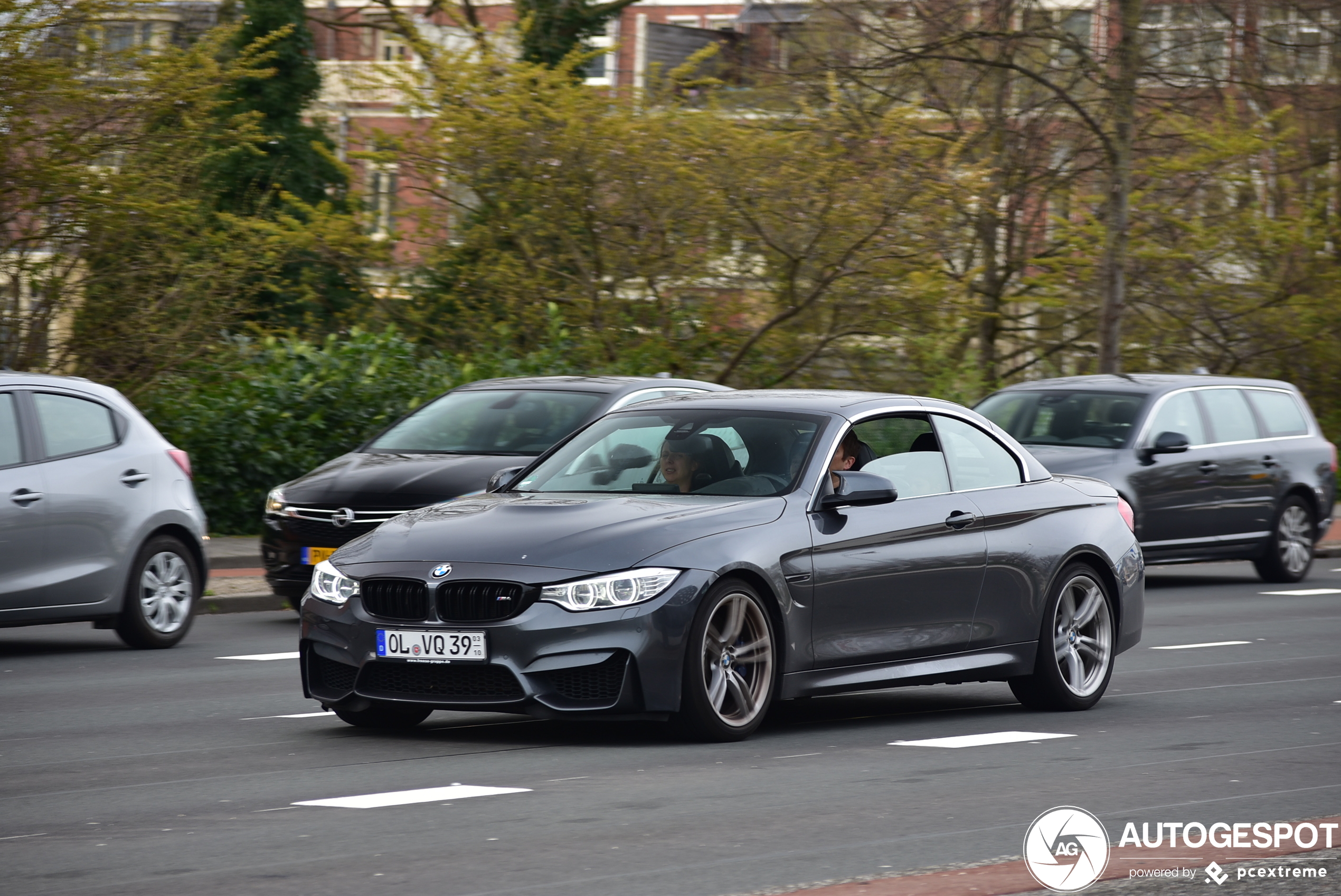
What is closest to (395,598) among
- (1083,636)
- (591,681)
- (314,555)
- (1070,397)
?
(591,681)

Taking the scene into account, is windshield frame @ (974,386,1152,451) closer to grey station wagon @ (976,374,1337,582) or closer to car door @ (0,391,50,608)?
grey station wagon @ (976,374,1337,582)

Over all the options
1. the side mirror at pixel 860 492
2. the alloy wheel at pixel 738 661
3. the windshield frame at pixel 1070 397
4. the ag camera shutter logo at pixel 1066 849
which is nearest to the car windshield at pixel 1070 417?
the windshield frame at pixel 1070 397

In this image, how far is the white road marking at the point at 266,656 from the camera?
12.0 metres

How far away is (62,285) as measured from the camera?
1758 centimetres

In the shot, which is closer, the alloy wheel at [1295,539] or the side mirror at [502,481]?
the side mirror at [502,481]

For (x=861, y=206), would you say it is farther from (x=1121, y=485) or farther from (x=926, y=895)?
(x=926, y=895)

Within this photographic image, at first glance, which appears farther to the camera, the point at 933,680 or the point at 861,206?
the point at 861,206

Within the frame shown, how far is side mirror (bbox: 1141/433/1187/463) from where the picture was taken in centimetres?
1744

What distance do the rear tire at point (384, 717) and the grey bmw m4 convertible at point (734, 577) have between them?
0.02 m

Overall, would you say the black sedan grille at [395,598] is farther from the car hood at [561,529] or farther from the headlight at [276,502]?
the headlight at [276,502]

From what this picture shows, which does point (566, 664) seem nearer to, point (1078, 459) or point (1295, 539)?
point (1078, 459)

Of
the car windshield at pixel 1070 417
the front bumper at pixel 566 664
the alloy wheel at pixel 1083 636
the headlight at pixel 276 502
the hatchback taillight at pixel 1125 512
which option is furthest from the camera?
the car windshield at pixel 1070 417

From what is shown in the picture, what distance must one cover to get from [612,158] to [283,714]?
536 inches

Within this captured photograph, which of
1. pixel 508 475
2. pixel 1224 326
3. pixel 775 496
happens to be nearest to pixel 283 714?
pixel 508 475
